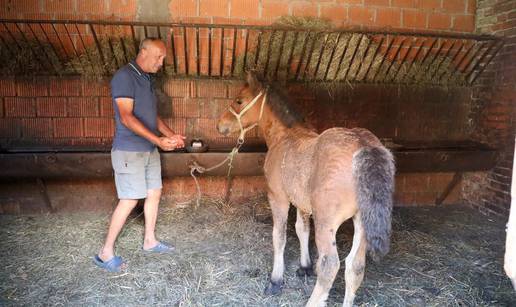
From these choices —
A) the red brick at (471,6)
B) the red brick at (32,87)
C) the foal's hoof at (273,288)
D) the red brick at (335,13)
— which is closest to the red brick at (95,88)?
the red brick at (32,87)

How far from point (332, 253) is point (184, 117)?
2.79 m

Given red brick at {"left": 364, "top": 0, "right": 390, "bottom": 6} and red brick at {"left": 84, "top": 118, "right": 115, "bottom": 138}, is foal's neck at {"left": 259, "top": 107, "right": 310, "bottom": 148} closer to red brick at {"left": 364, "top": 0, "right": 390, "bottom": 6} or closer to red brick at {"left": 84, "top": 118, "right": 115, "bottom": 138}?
red brick at {"left": 84, "top": 118, "right": 115, "bottom": 138}

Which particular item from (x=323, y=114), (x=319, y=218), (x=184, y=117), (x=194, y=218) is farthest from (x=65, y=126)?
(x=319, y=218)

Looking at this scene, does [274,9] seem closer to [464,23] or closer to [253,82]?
[253,82]

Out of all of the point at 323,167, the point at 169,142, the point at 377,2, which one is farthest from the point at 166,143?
the point at 377,2

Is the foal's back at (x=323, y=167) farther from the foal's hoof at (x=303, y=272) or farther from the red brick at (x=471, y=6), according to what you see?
the red brick at (x=471, y=6)

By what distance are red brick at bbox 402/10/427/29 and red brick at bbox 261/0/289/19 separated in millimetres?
1503

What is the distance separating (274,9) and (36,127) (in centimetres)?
299

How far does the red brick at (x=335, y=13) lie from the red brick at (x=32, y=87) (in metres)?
3.25

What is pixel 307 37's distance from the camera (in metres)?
4.19

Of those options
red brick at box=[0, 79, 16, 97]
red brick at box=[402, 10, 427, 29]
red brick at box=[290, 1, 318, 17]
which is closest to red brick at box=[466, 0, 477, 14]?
red brick at box=[402, 10, 427, 29]

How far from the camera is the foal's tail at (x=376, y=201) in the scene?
209cm

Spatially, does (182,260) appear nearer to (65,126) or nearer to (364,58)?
(65,126)

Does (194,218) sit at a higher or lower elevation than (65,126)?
lower
